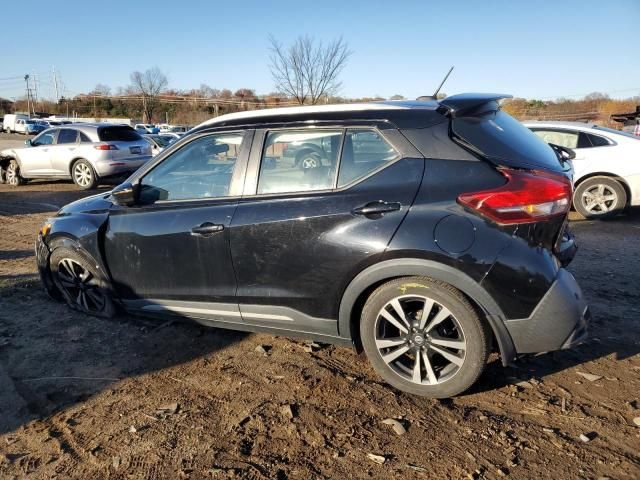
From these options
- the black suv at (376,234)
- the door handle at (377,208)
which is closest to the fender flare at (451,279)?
the black suv at (376,234)

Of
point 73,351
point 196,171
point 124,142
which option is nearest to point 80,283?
point 73,351

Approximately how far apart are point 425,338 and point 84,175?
11.6 meters

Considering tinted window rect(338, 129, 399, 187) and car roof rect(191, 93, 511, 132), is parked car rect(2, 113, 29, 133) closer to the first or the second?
car roof rect(191, 93, 511, 132)

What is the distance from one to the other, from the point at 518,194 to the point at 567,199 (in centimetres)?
32

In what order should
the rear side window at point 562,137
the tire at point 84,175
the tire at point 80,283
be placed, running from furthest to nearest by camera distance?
1. the tire at point 84,175
2. the rear side window at point 562,137
3. the tire at point 80,283

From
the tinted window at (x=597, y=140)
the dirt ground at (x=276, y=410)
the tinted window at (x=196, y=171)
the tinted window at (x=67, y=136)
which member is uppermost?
the tinted window at (x=67, y=136)

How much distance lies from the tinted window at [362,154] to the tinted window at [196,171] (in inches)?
32.2

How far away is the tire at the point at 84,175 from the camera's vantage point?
11.9m

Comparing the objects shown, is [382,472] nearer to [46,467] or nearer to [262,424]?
[262,424]

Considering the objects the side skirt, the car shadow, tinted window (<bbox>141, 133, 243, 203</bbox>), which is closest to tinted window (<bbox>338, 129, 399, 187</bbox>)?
tinted window (<bbox>141, 133, 243, 203</bbox>)

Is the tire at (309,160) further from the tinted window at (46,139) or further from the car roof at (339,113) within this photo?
the tinted window at (46,139)

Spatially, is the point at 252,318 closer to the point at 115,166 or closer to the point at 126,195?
the point at 126,195

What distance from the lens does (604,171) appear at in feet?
25.6

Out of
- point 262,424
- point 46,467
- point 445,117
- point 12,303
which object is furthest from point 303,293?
point 12,303
